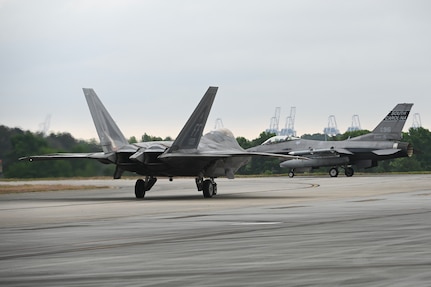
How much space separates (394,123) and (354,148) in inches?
132

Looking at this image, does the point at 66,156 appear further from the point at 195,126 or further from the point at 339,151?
the point at 339,151

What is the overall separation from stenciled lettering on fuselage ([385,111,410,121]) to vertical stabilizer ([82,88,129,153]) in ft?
111

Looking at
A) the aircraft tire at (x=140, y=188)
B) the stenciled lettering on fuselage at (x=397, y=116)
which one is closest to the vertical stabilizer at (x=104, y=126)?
the aircraft tire at (x=140, y=188)

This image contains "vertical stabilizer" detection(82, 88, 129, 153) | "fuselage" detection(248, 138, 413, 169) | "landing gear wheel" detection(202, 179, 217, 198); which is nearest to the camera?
"vertical stabilizer" detection(82, 88, 129, 153)

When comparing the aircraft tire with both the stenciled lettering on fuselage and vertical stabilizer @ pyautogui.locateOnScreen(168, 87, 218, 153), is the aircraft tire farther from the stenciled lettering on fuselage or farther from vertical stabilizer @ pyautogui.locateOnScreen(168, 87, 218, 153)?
the stenciled lettering on fuselage

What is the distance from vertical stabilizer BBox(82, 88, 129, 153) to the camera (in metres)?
30.9

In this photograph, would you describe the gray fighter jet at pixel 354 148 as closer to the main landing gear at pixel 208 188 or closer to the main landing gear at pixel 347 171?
the main landing gear at pixel 347 171

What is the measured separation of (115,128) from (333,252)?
67.5ft

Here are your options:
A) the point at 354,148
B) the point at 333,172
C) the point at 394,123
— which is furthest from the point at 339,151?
the point at 394,123

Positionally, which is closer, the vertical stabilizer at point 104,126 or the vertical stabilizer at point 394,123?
the vertical stabilizer at point 104,126

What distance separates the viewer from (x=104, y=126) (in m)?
31.2

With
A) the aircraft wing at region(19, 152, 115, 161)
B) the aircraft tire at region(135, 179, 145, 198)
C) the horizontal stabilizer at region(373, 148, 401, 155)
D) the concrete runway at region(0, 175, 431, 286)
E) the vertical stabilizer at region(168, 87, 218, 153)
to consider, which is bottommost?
the concrete runway at region(0, 175, 431, 286)

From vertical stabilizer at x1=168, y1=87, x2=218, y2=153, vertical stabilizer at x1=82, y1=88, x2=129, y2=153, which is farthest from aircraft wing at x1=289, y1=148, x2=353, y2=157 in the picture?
vertical stabilizer at x1=82, y1=88, x2=129, y2=153

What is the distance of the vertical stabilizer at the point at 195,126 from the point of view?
30.3 metres
